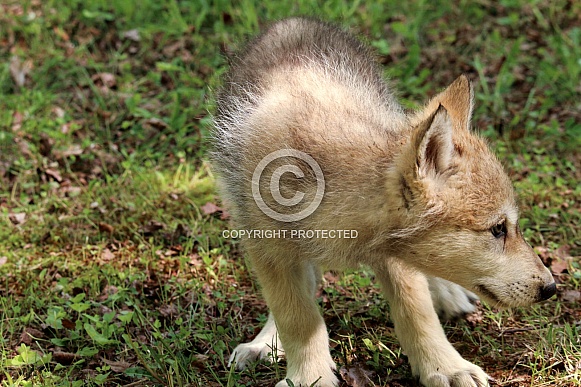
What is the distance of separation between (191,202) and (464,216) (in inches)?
101

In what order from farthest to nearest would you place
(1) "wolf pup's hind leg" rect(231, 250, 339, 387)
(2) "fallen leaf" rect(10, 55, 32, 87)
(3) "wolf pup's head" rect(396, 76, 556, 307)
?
(2) "fallen leaf" rect(10, 55, 32, 87) → (1) "wolf pup's hind leg" rect(231, 250, 339, 387) → (3) "wolf pup's head" rect(396, 76, 556, 307)

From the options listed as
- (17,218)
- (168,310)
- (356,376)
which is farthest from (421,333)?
(17,218)

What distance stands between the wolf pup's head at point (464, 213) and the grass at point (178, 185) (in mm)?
515

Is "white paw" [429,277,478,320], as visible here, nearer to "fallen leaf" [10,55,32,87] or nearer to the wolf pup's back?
the wolf pup's back

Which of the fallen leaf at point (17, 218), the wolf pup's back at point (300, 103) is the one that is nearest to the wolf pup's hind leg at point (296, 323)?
the wolf pup's back at point (300, 103)

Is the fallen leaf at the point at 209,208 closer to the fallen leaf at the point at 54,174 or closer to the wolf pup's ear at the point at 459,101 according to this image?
the fallen leaf at the point at 54,174

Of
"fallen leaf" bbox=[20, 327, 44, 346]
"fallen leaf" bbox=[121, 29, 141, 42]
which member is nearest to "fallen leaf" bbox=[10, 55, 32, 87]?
"fallen leaf" bbox=[121, 29, 141, 42]

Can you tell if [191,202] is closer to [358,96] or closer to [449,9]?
[358,96]

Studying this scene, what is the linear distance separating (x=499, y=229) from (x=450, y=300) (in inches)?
38.0

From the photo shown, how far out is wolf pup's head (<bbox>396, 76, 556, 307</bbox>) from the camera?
3.17 metres

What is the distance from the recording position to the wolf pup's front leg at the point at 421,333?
144 inches

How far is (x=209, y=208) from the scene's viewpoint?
17.5ft

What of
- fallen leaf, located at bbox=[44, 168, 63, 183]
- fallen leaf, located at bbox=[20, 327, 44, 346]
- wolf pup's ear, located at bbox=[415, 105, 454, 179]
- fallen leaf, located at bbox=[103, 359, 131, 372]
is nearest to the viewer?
wolf pup's ear, located at bbox=[415, 105, 454, 179]

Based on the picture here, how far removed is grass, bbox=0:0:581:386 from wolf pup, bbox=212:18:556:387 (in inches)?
11.1
